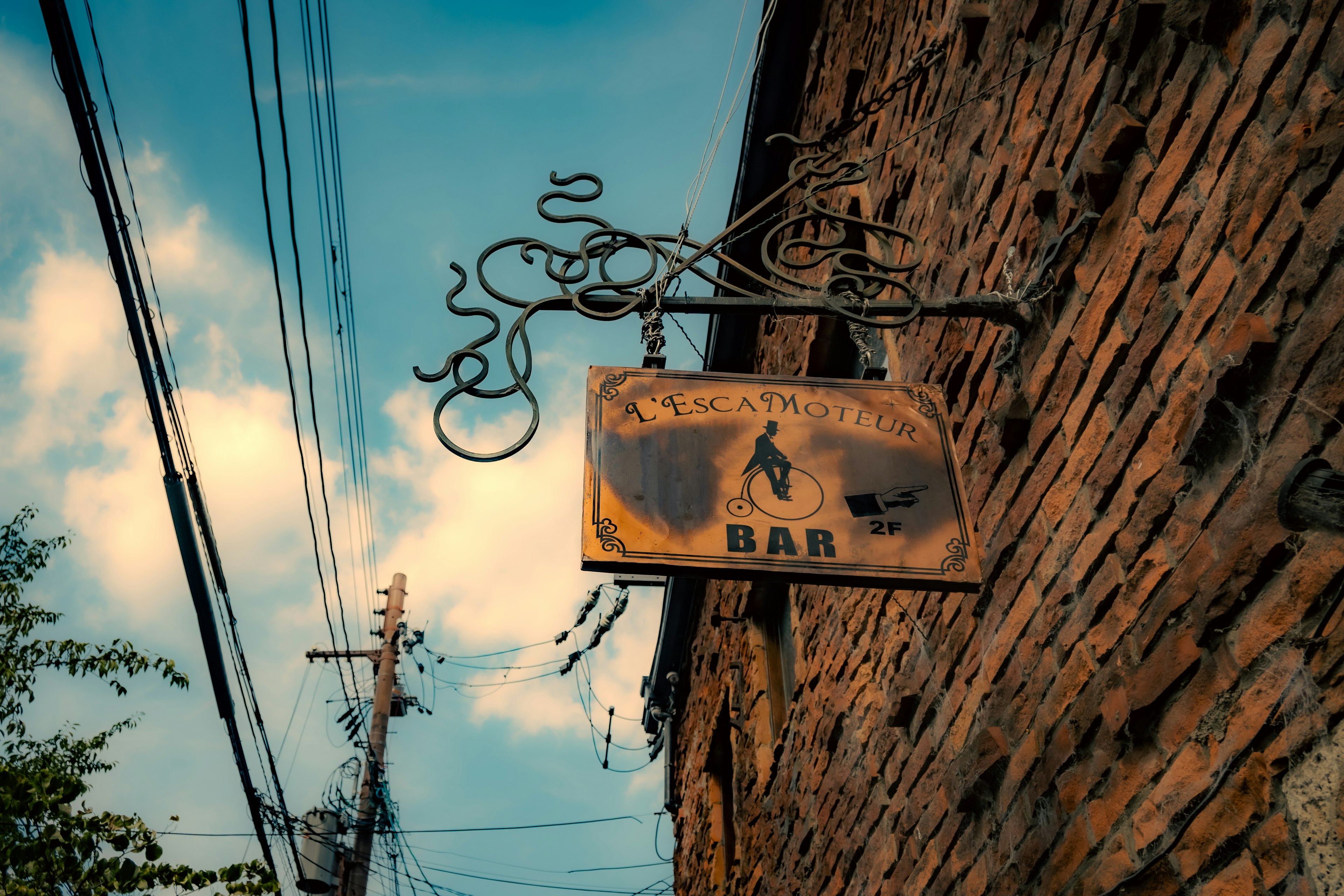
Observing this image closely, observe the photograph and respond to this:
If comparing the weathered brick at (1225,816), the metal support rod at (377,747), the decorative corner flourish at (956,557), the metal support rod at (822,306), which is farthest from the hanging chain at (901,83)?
the metal support rod at (377,747)

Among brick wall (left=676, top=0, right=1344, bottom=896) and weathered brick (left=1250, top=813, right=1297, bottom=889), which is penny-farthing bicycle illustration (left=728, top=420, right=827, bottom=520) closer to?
brick wall (left=676, top=0, right=1344, bottom=896)

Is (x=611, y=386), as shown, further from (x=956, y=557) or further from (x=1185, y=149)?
(x=1185, y=149)

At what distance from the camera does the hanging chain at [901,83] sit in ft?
12.1

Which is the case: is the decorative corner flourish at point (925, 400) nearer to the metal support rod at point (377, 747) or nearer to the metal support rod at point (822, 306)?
the metal support rod at point (822, 306)

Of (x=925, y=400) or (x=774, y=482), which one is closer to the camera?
(x=774, y=482)

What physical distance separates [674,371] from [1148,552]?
1371 mm

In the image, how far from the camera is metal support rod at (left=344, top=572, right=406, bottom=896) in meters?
12.0

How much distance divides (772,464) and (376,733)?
1240cm

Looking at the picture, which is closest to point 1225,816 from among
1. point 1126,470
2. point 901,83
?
point 1126,470

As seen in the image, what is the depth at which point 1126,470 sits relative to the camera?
90.2 inches

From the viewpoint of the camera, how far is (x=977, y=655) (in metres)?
2.95

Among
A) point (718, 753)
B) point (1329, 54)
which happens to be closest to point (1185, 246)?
point (1329, 54)

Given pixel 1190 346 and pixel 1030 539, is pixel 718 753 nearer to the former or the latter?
pixel 1030 539

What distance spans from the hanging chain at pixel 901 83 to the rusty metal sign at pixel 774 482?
53.6 inches
